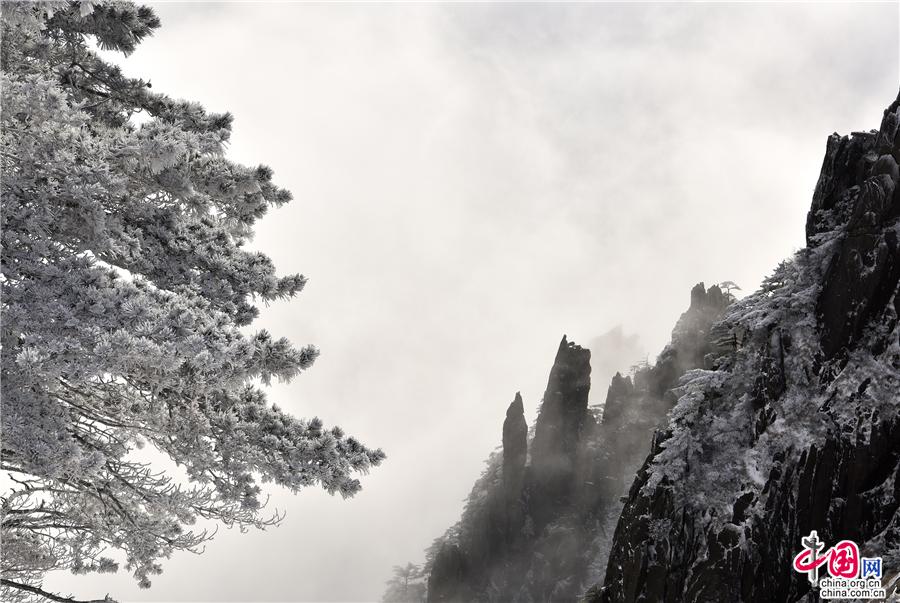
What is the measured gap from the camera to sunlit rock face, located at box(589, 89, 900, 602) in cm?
1073

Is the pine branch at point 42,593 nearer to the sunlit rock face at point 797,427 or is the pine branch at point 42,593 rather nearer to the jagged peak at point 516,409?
the sunlit rock face at point 797,427

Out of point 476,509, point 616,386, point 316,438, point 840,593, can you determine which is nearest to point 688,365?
point 616,386

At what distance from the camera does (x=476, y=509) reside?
44.2m

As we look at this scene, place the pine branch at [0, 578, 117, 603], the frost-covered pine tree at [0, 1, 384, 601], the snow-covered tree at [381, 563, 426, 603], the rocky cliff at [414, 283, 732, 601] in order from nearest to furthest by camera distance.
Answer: the frost-covered pine tree at [0, 1, 384, 601] < the pine branch at [0, 578, 117, 603] < the rocky cliff at [414, 283, 732, 601] < the snow-covered tree at [381, 563, 426, 603]

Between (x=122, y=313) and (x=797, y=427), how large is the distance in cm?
1226

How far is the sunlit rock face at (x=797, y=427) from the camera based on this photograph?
35.2ft

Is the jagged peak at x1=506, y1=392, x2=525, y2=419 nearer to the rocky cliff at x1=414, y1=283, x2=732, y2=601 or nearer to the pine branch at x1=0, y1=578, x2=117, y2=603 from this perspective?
the rocky cliff at x1=414, y1=283, x2=732, y2=601

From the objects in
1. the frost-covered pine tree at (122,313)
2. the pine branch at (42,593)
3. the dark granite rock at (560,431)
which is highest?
the dark granite rock at (560,431)

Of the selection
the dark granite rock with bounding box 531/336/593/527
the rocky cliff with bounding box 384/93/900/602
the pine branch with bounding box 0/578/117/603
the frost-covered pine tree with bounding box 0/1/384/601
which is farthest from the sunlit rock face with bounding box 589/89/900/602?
the dark granite rock with bounding box 531/336/593/527

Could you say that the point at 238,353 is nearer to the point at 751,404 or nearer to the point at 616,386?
the point at 751,404

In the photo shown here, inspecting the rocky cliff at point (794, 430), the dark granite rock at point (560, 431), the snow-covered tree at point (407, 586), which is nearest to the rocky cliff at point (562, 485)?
the dark granite rock at point (560, 431)

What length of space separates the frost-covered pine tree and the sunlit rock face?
865 cm

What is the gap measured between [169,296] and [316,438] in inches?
102

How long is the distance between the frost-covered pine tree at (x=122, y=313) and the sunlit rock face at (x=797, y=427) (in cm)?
865
